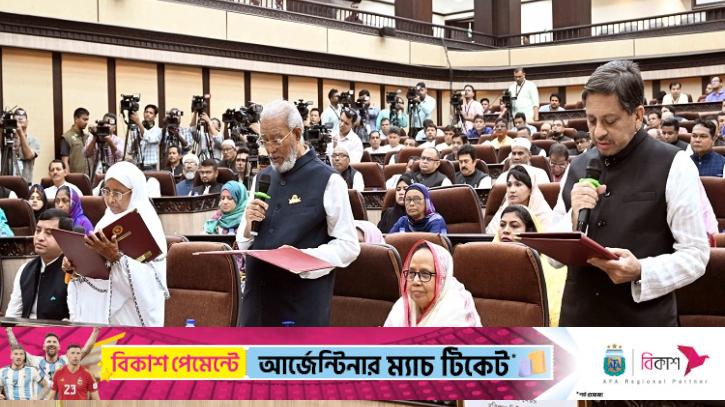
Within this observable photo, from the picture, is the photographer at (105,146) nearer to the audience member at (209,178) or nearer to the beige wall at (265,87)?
the audience member at (209,178)

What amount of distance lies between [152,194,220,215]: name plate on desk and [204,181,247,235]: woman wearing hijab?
0.83 metres

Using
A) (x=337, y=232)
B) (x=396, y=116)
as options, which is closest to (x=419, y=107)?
(x=396, y=116)

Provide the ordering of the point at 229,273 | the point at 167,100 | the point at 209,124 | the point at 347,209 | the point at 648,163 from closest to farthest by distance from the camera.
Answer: the point at 648,163
the point at 347,209
the point at 229,273
the point at 209,124
the point at 167,100

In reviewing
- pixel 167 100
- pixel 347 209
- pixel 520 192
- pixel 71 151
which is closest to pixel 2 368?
pixel 347 209

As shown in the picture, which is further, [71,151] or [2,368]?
[71,151]

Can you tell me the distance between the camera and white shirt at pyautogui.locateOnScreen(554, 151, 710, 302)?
1.77m

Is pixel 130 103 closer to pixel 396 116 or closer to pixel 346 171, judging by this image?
pixel 346 171

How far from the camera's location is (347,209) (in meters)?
2.63

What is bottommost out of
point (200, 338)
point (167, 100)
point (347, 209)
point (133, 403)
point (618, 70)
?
point (133, 403)

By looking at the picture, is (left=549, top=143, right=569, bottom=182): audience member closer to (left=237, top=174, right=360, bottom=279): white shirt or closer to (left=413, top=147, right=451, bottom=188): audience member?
(left=413, top=147, right=451, bottom=188): audience member

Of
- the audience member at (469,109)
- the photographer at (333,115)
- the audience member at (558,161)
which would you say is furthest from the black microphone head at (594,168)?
the audience member at (469,109)

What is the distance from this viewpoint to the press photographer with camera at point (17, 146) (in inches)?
324

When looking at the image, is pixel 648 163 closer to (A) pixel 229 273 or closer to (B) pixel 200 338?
(B) pixel 200 338

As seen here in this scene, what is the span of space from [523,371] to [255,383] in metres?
0.46
